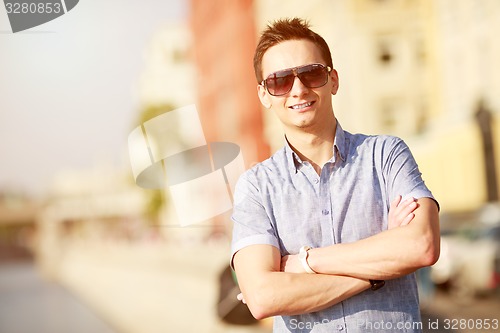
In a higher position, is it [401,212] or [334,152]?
[334,152]

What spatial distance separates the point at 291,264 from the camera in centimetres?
210

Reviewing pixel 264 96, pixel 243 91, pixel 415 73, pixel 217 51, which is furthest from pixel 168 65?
pixel 264 96

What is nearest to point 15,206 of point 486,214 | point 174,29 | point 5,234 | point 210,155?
point 174,29

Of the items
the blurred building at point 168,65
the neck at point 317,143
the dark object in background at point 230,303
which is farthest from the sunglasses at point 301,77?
the blurred building at point 168,65

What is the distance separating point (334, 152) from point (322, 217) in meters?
0.17

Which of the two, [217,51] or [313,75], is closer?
[313,75]

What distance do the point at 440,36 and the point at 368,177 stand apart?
75.4 feet

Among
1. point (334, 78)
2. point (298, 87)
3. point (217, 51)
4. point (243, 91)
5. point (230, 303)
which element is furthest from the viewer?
point (217, 51)

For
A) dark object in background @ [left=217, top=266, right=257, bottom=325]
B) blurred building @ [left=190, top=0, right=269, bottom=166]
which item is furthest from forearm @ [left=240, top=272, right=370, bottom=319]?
blurred building @ [left=190, top=0, right=269, bottom=166]

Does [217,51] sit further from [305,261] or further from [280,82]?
[305,261]

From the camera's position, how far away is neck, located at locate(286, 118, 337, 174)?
2188mm

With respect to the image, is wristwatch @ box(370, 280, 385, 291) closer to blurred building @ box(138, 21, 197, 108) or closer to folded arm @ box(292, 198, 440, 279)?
folded arm @ box(292, 198, 440, 279)

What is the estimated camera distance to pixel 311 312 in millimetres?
2090

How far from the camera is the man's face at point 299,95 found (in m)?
2.16
